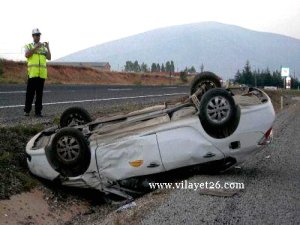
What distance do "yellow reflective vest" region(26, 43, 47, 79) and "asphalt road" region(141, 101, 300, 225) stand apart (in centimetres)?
516

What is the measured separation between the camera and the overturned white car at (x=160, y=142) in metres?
6.58

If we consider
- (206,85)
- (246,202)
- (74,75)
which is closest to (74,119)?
(206,85)

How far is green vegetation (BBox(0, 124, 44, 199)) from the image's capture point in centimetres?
690

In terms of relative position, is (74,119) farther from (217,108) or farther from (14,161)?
(217,108)

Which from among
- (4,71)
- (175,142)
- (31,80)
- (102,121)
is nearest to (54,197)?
(102,121)

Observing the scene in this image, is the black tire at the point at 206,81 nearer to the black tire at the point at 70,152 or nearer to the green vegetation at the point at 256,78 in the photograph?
the black tire at the point at 70,152

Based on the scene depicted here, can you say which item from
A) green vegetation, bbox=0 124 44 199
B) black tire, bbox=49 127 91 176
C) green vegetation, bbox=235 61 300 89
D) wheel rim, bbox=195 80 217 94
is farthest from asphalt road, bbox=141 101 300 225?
green vegetation, bbox=235 61 300 89

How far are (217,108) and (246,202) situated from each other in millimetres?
1475

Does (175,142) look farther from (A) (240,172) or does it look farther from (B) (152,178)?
(A) (240,172)

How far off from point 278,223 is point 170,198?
1335mm

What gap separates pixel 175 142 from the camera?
6.57 metres

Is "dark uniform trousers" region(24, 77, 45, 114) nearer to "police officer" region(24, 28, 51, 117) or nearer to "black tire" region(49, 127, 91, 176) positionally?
"police officer" region(24, 28, 51, 117)

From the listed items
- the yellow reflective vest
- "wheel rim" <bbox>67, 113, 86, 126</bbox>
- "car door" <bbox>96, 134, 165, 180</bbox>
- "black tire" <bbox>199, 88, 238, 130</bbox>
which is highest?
the yellow reflective vest

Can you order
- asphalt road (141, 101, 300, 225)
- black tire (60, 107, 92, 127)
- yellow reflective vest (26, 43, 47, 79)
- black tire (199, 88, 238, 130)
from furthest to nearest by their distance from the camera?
yellow reflective vest (26, 43, 47, 79)
black tire (60, 107, 92, 127)
black tire (199, 88, 238, 130)
asphalt road (141, 101, 300, 225)
